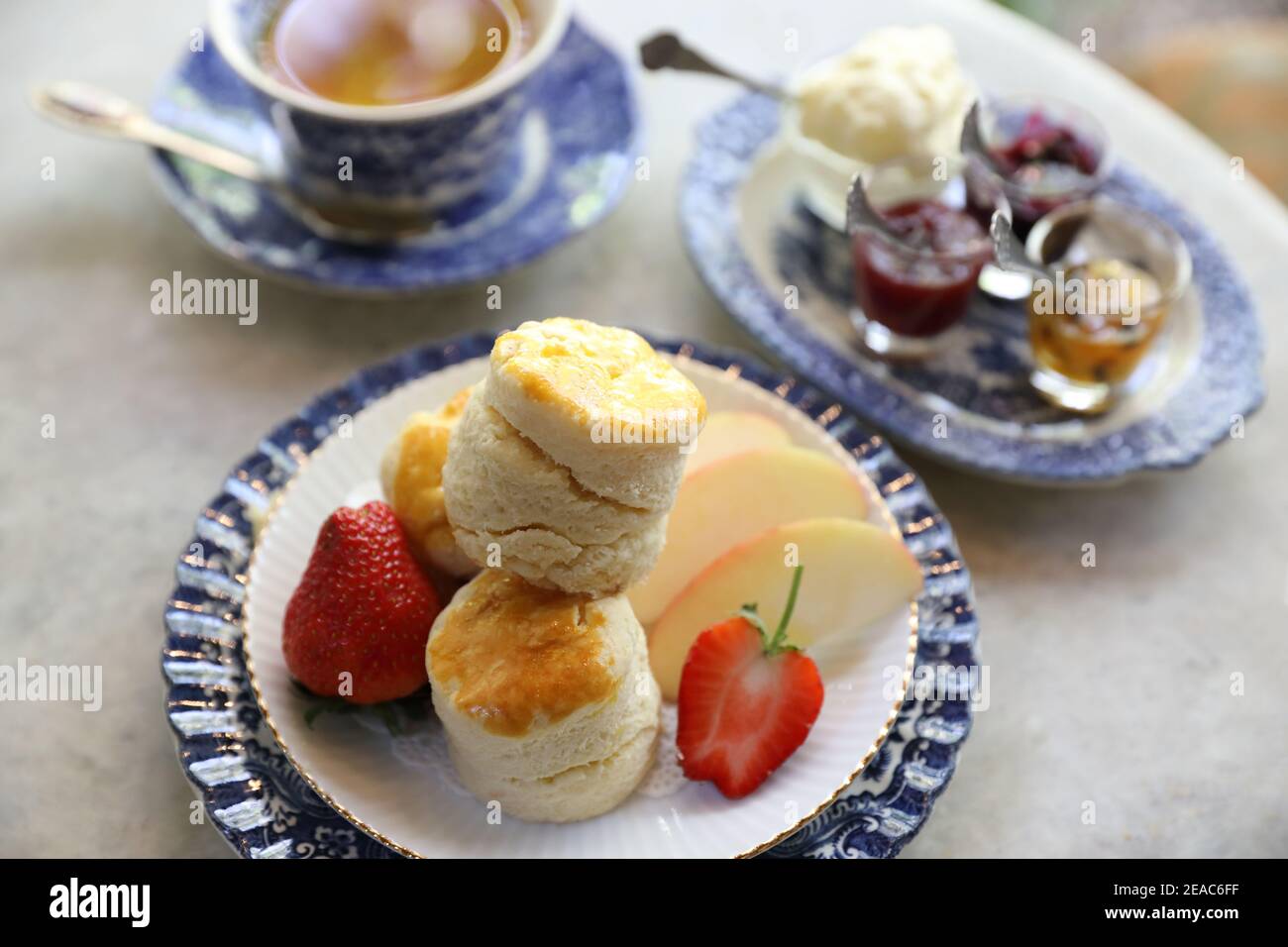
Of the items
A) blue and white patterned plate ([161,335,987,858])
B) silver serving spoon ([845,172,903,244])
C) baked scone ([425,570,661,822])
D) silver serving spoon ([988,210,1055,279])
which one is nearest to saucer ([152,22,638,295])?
blue and white patterned plate ([161,335,987,858])

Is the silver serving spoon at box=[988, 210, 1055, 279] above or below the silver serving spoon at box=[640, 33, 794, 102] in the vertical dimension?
below

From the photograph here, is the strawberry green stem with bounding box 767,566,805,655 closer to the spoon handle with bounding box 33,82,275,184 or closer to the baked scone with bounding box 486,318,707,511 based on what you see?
the baked scone with bounding box 486,318,707,511

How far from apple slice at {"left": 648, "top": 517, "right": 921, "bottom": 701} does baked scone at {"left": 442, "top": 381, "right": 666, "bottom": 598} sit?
0.17 meters

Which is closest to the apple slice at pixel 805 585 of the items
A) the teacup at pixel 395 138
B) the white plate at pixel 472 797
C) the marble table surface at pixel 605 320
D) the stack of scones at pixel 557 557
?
the white plate at pixel 472 797

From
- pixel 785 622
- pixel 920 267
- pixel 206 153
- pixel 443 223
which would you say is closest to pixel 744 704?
pixel 785 622

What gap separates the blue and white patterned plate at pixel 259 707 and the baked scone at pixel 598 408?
425mm

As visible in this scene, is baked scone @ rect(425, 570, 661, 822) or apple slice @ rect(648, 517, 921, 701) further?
apple slice @ rect(648, 517, 921, 701)

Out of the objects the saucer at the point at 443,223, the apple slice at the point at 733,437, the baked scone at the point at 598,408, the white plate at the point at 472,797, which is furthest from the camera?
the saucer at the point at 443,223

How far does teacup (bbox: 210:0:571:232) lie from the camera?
6.26ft

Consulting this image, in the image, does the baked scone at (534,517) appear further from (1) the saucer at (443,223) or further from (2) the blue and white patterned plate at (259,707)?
(1) the saucer at (443,223)

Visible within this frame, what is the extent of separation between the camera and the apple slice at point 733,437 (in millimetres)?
1640
